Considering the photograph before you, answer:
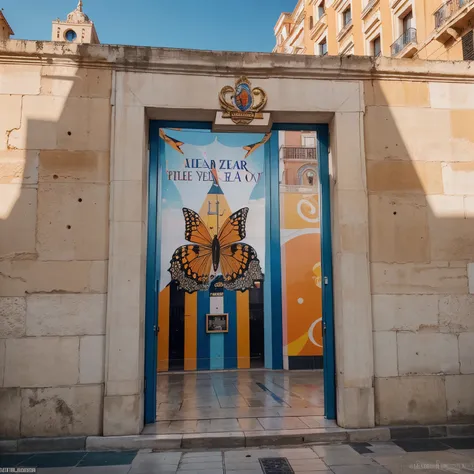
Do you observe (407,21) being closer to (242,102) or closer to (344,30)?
(344,30)

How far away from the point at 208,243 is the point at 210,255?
29 centimetres

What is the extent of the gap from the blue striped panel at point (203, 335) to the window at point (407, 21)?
17824mm

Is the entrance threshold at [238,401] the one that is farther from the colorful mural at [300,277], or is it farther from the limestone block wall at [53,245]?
the limestone block wall at [53,245]

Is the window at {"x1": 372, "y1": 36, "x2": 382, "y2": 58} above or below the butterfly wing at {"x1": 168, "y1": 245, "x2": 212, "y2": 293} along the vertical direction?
above

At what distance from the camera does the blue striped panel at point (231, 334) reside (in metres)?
11.4

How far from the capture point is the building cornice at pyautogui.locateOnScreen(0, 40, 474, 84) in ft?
18.0

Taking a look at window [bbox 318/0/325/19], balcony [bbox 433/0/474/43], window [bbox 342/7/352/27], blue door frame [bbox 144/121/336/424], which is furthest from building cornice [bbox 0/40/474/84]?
window [bbox 318/0/325/19]

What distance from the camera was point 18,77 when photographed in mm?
5504

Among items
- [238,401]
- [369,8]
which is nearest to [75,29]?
[369,8]

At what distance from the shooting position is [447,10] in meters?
19.4

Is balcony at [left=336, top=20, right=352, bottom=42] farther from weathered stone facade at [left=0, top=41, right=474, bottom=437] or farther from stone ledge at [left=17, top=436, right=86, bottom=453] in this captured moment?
stone ledge at [left=17, top=436, right=86, bottom=453]

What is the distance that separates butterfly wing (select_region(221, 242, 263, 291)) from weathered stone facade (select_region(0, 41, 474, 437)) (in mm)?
5435

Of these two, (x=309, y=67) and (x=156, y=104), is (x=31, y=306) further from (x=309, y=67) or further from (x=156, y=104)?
(x=309, y=67)

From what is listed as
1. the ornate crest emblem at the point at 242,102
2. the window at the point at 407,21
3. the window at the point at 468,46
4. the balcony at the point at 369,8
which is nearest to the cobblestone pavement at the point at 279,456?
the ornate crest emblem at the point at 242,102
